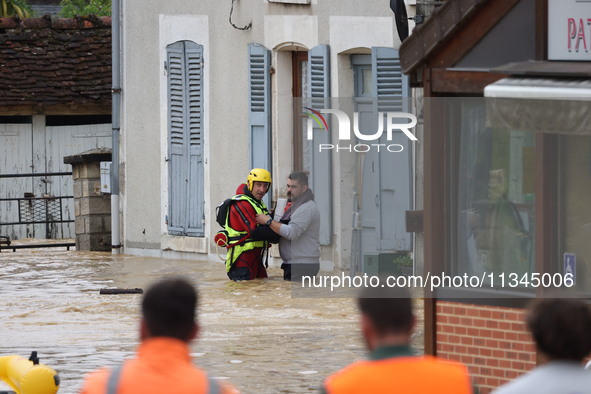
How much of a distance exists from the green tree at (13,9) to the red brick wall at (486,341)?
35290mm

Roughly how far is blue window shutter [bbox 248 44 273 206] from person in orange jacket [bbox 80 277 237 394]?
14.5m

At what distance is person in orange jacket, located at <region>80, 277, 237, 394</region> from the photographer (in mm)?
4656

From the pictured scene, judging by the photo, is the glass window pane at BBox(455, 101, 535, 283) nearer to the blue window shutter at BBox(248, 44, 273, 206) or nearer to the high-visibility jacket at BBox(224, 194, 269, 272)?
the high-visibility jacket at BBox(224, 194, 269, 272)

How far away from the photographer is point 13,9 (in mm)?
45438

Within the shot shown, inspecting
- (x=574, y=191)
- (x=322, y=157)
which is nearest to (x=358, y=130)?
(x=322, y=157)

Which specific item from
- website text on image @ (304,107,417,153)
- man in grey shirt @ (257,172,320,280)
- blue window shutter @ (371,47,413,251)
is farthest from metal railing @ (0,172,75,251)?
blue window shutter @ (371,47,413,251)

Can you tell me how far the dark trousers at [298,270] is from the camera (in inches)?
670

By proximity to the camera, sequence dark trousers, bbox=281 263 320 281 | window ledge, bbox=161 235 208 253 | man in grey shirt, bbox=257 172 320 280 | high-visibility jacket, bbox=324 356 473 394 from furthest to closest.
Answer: window ledge, bbox=161 235 208 253 < dark trousers, bbox=281 263 320 281 < man in grey shirt, bbox=257 172 320 280 < high-visibility jacket, bbox=324 356 473 394

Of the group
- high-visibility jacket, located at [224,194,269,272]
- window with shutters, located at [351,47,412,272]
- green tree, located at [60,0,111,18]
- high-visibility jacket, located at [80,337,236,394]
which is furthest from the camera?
green tree, located at [60,0,111,18]

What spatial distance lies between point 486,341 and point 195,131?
11689 millimetres

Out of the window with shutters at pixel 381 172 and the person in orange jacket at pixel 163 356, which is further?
the window with shutters at pixel 381 172

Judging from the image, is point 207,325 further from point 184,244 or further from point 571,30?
point 184,244

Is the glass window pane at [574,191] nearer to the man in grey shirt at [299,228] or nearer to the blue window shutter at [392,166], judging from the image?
the blue window shutter at [392,166]

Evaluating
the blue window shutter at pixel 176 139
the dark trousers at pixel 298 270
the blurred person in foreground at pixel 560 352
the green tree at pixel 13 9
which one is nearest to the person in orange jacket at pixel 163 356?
the blurred person in foreground at pixel 560 352
